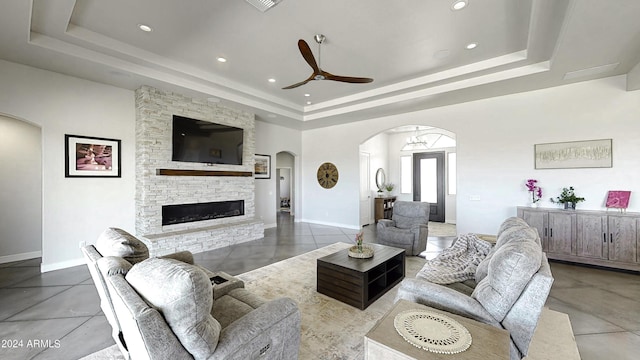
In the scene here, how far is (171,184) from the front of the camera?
4.98 metres

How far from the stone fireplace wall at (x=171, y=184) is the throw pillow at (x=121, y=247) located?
2.70 m

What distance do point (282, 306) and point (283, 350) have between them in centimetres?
26

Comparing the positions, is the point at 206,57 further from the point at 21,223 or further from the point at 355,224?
the point at 355,224

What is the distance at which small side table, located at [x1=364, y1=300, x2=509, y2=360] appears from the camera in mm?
1252

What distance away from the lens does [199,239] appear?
502cm

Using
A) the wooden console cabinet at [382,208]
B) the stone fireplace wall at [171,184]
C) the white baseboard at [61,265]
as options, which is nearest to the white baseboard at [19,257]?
the white baseboard at [61,265]

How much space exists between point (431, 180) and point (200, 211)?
710 centimetres

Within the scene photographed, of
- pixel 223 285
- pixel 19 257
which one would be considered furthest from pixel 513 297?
pixel 19 257

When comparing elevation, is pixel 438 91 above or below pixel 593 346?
above

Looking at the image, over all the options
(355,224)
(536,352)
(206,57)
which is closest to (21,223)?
(206,57)

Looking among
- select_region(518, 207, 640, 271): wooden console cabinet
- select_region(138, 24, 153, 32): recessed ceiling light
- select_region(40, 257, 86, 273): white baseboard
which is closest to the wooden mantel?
select_region(40, 257, 86, 273): white baseboard

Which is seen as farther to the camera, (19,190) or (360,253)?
(19,190)

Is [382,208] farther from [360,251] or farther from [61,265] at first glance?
[61,265]

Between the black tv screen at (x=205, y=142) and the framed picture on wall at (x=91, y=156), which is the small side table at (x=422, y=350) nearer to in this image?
the black tv screen at (x=205, y=142)
